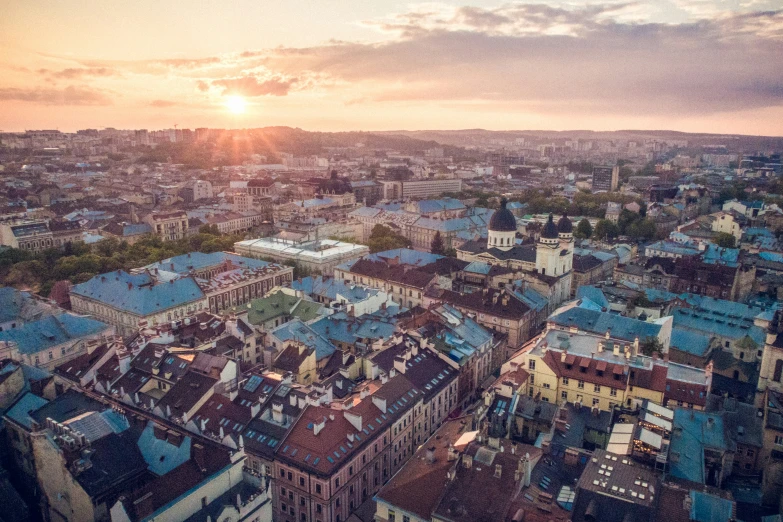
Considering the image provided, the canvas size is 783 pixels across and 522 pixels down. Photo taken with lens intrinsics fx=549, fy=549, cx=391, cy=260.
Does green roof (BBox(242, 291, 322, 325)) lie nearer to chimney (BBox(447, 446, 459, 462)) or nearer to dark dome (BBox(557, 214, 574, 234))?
chimney (BBox(447, 446, 459, 462))

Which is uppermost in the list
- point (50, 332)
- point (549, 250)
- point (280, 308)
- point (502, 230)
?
point (502, 230)

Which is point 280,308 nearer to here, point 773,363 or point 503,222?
point 503,222

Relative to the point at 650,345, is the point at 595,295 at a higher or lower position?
higher

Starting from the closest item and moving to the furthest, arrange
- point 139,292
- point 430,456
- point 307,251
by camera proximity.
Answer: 1. point 430,456
2. point 139,292
3. point 307,251

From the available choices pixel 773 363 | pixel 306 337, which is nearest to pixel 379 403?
pixel 306 337

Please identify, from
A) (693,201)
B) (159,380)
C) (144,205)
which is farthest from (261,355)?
(693,201)

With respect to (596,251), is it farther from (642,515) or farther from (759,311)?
(642,515)
